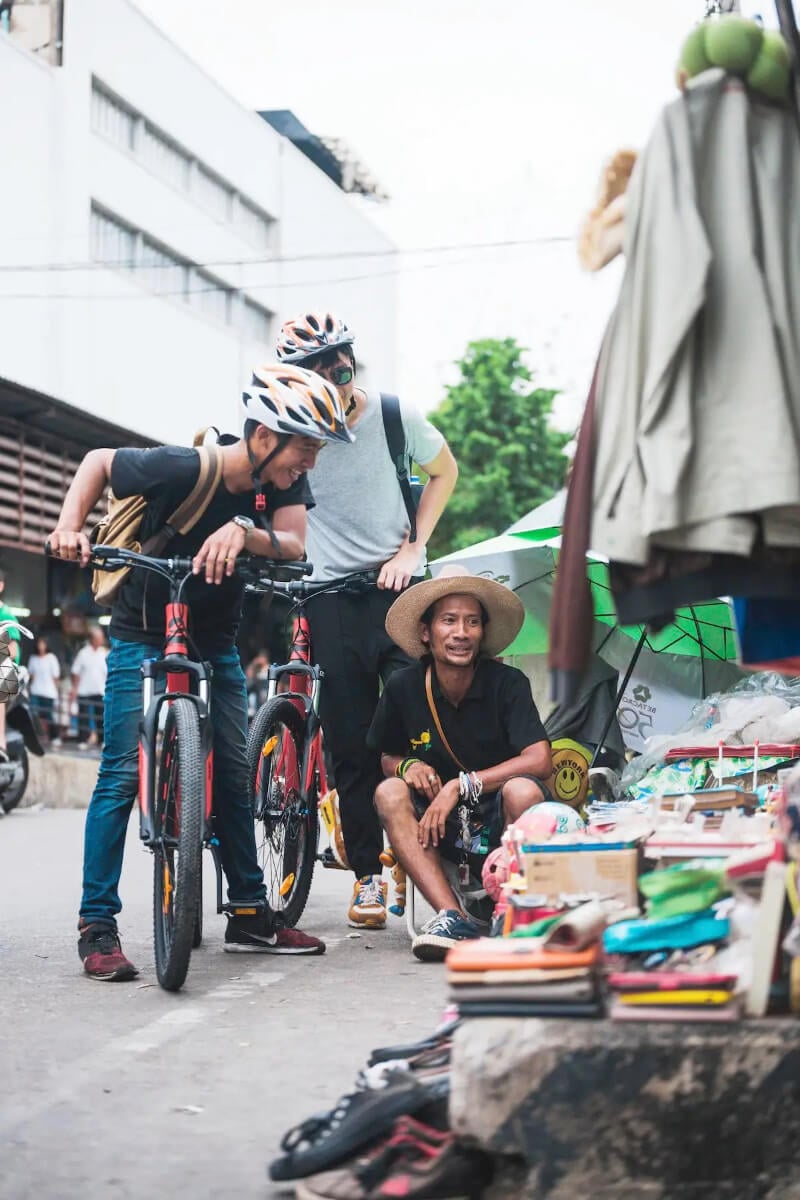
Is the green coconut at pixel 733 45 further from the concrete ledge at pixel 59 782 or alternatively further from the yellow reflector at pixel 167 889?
the concrete ledge at pixel 59 782

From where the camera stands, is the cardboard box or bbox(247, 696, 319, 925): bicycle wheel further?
bbox(247, 696, 319, 925): bicycle wheel

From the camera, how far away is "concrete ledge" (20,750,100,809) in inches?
687

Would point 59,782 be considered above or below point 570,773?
below

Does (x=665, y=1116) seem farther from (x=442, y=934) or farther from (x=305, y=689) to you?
(x=305, y=689)

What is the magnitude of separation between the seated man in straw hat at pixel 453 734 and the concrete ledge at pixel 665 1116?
9.88 ft

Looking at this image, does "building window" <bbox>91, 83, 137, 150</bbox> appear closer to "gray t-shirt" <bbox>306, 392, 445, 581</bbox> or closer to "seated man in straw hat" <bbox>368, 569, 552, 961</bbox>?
"gray t-shirt" <bbox>306, 392, 445, 581</bbox>

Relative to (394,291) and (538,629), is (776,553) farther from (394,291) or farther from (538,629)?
(394,291)

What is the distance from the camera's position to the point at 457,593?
6.47 m

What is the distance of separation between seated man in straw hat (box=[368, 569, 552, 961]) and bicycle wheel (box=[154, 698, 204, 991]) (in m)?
1.04

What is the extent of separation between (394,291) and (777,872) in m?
39.7

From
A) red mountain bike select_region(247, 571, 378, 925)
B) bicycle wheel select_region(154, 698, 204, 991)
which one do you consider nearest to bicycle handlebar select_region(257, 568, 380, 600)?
red mountain bike select_region(247, 571, 378, 925)

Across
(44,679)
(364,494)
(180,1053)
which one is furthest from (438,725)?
(44,679)

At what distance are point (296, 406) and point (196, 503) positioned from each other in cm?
52

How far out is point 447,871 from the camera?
632cm
